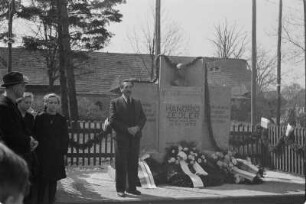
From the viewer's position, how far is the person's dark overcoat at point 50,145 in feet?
22.6

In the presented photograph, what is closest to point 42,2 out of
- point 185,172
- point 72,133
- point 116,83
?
point 72,133

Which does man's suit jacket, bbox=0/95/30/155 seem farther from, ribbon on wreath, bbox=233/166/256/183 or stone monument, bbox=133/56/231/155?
ribbon on wreath, bbox=233/166/256/183

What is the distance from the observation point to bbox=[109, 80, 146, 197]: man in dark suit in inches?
349

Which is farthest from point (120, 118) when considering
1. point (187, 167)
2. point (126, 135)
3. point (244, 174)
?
point (244, 174)

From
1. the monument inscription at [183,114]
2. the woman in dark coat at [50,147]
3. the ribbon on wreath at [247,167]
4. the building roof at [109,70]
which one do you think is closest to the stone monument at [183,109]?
the monument inscription at [183,114]

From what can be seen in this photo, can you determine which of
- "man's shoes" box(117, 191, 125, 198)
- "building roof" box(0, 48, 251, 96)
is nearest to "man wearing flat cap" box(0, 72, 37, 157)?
"man's shoes" box(117, 191, 125, 198)

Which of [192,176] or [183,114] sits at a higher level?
[183,114]

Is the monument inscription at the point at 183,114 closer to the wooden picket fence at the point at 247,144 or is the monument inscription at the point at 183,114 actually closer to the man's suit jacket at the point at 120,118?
the man's suit jacket at the point at 120,118

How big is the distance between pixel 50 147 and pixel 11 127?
1264mm

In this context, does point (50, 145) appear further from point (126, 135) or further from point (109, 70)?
point (109, 70)

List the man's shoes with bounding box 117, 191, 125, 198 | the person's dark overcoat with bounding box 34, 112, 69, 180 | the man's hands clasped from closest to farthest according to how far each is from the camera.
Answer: the person's dark overcoat with bounding box 34, 112, 69, 180 → the man's shoes with bounding box 117, 191, 125, 198 → the man's hands clasped

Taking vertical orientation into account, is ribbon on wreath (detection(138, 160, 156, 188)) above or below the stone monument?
below

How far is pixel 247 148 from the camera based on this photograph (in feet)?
43.4

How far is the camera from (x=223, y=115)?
38.6ft
